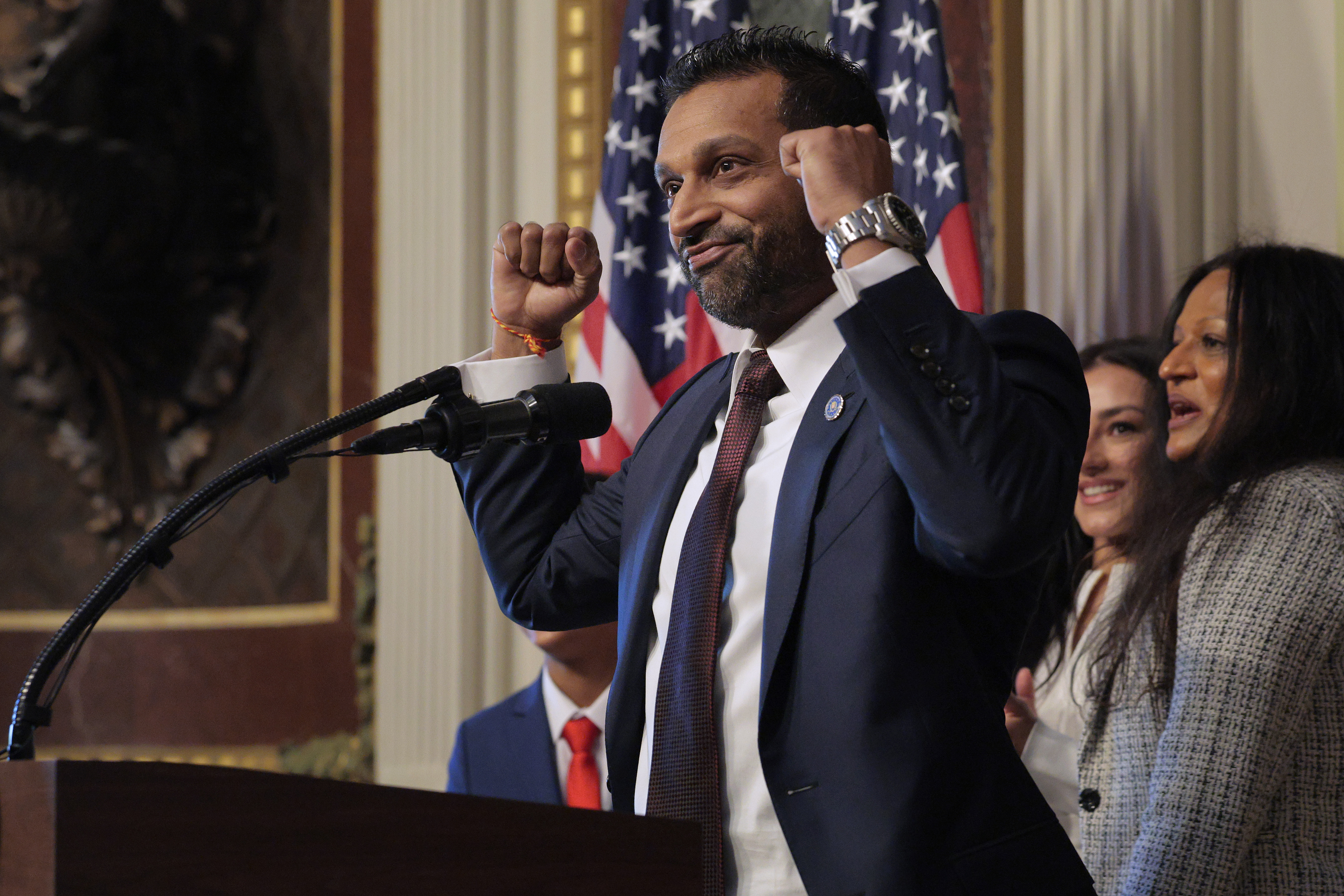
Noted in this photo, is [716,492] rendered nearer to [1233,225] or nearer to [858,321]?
[858,321]

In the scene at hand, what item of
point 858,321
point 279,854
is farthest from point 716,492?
point 279,854

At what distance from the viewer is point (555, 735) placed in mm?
2842

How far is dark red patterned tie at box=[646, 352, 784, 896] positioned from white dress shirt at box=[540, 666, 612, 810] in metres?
Result: 1.29

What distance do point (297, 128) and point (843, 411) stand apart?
13.1 feet

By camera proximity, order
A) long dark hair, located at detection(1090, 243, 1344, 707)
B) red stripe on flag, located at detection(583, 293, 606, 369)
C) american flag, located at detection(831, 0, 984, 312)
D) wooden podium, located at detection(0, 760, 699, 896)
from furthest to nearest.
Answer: red stripe on flag, located at detection(583, 293, 606, 369) < american flag, located at detection(831, 0, 984, 312) < long dark hair, located at detection(1090, 243, 1344, 707) < wooden podium, located at detection(0, 760, 699, 896)

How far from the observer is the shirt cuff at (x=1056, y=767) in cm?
246

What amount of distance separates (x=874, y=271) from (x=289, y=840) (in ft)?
2.47

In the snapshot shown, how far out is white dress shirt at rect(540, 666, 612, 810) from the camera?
280 centimetres

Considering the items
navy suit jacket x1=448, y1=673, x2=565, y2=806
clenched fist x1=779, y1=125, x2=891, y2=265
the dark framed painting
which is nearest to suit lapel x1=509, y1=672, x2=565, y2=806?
navy suit jacket x1=448, y1=673, x2=565, y2=806

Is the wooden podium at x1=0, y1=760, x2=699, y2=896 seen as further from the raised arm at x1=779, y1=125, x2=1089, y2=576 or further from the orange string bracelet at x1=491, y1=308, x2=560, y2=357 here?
the orange string bracelet at x1=491, y1=308, x2=560, y2=357

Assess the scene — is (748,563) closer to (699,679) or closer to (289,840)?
(699,679)

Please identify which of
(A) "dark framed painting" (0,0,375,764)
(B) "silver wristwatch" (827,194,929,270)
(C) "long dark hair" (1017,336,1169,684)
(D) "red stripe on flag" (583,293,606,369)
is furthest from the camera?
(A) "dark framed painting" (0,0,375,764)

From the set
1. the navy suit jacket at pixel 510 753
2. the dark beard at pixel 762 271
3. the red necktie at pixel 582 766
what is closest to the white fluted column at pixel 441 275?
the navy suit jacket at pixel 510 753

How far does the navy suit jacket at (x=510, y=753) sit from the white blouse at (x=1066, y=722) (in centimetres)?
93
